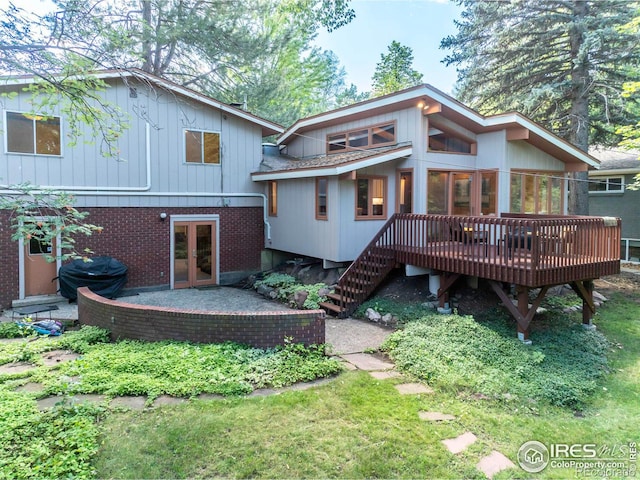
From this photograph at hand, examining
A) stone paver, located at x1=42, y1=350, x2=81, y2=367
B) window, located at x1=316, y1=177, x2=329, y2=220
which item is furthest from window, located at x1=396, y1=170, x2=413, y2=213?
stone paver, located at x1=42, y1=350, x2=81, y2=367

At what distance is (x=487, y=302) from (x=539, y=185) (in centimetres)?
505

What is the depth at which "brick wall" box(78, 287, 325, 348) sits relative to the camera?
6.19 metres

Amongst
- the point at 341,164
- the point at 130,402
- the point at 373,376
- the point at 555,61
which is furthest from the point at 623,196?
the point at 130,402

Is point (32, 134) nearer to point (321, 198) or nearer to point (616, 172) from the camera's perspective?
point (321, 198)

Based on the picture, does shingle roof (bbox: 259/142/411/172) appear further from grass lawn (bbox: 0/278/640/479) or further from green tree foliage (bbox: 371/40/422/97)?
green tree foliage (bbox: 371/40/422/97)

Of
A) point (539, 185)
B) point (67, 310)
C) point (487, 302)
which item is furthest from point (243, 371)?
point (539, 185)

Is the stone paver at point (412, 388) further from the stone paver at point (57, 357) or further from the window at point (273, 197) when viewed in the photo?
the window at point (273, 197)

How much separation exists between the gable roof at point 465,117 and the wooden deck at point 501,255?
9.60 feet

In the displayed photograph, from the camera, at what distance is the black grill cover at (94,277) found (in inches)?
401

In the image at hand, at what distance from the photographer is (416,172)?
1062 centimetres

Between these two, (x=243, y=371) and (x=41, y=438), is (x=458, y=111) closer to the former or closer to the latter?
(x=243, y=371)

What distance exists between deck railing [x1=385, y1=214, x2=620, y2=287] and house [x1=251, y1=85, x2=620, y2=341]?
0.11ft

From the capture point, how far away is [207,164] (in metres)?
12.6

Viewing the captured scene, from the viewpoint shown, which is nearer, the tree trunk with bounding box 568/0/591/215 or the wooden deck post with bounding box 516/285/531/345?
the wooden deck post with bounding box 516/285/531/345
